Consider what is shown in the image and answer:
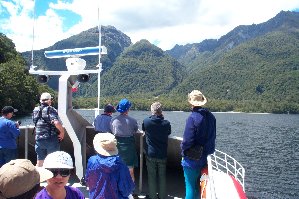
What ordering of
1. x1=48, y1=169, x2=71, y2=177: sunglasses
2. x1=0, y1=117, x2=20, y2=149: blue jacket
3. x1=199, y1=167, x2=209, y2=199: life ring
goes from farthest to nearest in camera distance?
x1=0, y1=117, x2=20, y2=149: blue jacket, x1=199, y1=167, x2=209, y2=199: life ring, x1=48, y1=169, x2=71, y2=177: sunglasses

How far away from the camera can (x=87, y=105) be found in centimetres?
15700

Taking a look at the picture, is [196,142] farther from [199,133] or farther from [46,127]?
[46,127]

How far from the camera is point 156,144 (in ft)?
18.7

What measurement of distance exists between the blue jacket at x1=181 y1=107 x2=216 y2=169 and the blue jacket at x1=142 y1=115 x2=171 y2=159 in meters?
0.95

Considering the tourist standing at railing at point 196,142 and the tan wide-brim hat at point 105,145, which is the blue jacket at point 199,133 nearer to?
the tourist standing at railing at point 196,142

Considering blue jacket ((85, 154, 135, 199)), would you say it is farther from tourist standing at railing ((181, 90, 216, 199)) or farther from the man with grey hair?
the man with grey hair

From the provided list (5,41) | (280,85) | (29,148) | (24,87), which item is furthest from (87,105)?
(29,148)

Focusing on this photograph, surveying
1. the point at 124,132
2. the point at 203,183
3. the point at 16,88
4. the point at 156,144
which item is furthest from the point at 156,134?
the point at 16,88

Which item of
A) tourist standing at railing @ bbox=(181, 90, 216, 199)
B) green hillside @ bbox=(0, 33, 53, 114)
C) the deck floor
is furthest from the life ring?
green hillside @ bbox=(0, 33, 53, 114)

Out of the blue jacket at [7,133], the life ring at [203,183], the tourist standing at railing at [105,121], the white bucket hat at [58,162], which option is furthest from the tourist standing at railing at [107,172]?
the blue jacket at [7,133]

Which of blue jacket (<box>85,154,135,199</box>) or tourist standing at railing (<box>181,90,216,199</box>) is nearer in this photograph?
blue jacket (<box>85,154,135,199</box>)

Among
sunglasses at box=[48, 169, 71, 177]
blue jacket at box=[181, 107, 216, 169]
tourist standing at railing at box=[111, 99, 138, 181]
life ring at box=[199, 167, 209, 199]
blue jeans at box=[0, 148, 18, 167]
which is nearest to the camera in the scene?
sunglasses at box=[48, 169, 71, 177]

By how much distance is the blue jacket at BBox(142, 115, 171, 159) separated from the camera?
5609 millimetres

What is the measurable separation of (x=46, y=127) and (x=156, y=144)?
1.69 meters
